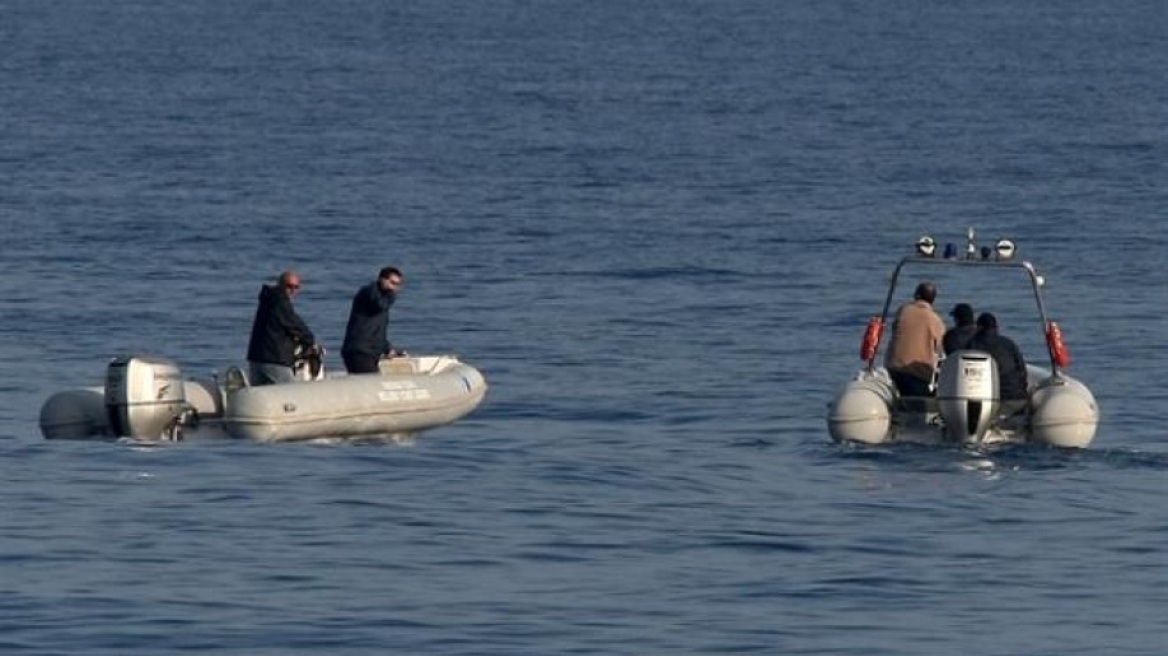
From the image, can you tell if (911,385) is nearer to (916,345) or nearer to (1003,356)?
(916,345)

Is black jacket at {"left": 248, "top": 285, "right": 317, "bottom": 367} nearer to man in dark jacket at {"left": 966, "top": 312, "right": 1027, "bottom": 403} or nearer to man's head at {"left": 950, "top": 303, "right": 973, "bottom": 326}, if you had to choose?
man's head at {"left": 950, "top": 303, "right": 973, "bottom": 326}

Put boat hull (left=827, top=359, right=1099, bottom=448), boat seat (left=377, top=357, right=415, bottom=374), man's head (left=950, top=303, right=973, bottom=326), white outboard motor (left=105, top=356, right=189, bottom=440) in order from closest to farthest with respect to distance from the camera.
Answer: white outboard motor (left=105, top=356, right=189, bottom=440), boat hull (left=827, top=359, right=1099, bottom=448), man's head (left=950, top=303, right=973, bottom=326), boat seat (left=377, top=357, right=415, bottom=374)

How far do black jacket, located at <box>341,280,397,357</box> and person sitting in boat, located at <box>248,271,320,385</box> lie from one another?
47 centimetres

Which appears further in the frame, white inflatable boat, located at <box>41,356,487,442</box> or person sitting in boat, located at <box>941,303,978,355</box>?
person sitting in boat, located at <box>941,303,978,355</box>

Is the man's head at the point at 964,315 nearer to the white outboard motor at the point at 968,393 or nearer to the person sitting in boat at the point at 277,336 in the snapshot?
the white outboard motor at the point at 968,393

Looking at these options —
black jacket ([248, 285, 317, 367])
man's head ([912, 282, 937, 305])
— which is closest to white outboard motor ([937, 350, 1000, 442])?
man's head ([912, 282, 937, 305])

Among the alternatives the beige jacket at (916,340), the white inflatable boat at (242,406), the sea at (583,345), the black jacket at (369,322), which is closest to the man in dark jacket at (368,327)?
the black jacket at (369,322)

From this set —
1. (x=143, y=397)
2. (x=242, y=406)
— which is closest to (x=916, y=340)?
(x=242, y=406)

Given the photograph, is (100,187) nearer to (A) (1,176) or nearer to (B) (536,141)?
(A) (1,176)

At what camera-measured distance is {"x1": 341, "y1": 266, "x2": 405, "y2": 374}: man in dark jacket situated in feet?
90.3

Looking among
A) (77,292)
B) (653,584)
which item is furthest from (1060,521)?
(77,292)

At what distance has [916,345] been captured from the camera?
27188mm

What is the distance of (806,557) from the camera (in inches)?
880

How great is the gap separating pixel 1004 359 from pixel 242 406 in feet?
20.3
